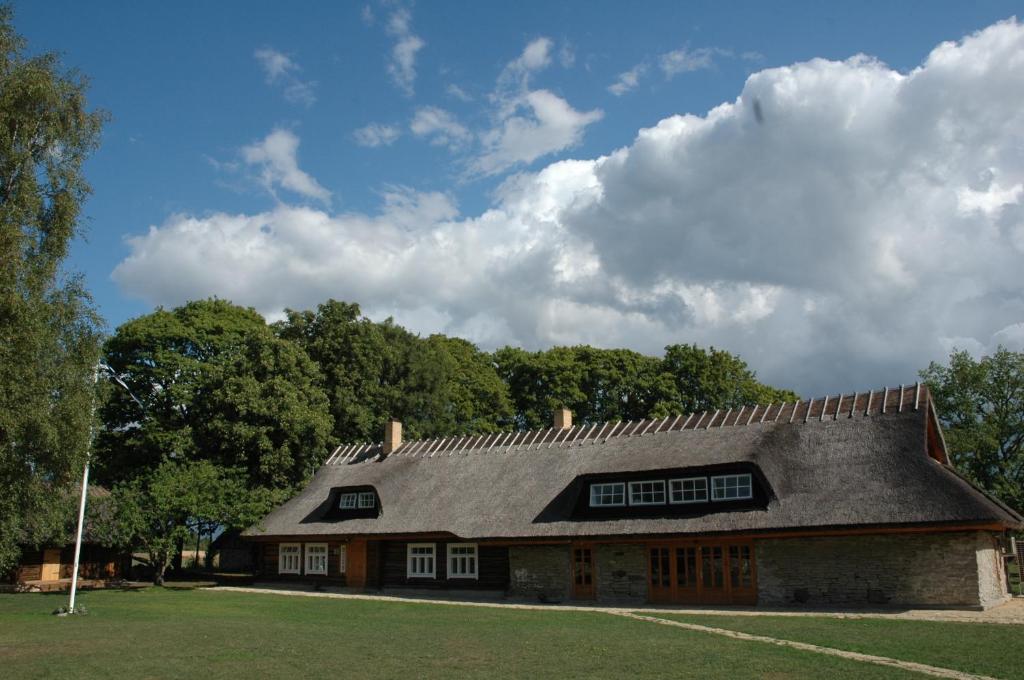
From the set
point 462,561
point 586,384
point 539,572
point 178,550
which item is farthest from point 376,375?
point 539,572

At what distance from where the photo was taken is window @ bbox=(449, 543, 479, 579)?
2869cm

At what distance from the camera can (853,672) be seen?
11172 mm

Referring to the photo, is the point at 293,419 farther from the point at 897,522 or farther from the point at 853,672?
the point at 853,672

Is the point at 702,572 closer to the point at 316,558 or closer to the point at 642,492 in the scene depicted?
the point at 642,492

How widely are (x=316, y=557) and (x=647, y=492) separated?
578 inches

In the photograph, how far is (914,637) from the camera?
48.3 ft

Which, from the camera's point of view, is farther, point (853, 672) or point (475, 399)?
point (475, 399)

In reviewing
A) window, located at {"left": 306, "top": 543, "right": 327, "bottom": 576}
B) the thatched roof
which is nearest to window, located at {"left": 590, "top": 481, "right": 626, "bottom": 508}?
the thatched roof

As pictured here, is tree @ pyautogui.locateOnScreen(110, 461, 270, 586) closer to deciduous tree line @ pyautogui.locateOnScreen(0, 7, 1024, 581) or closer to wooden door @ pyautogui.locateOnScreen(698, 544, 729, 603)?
deciduous tree line @ pyautogui.locateOnScreen(0, 7, 1024, 581)

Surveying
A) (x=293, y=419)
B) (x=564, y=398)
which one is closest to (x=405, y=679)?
(x=293, y=419)

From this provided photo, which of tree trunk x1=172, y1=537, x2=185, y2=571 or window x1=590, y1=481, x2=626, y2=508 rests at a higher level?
window x1=590, y1=481, x2=626, y2=508

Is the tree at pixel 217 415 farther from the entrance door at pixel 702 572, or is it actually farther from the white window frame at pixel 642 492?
the entrance door at pixel 702 572

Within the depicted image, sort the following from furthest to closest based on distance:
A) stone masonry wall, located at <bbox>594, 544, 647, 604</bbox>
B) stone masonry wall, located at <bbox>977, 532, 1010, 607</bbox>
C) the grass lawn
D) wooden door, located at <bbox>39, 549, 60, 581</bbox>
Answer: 1. wooden door, located at <bbox>39, 549, 60, 581</bbox>
2. stone masonry wall, located at <bbox>594, 544, 647, 604</bbox>
3. stone masonry wall, located at <bbox>977, 532, 1010, 607</bbox>
4. the grass lawn

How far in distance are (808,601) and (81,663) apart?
57.0ft
